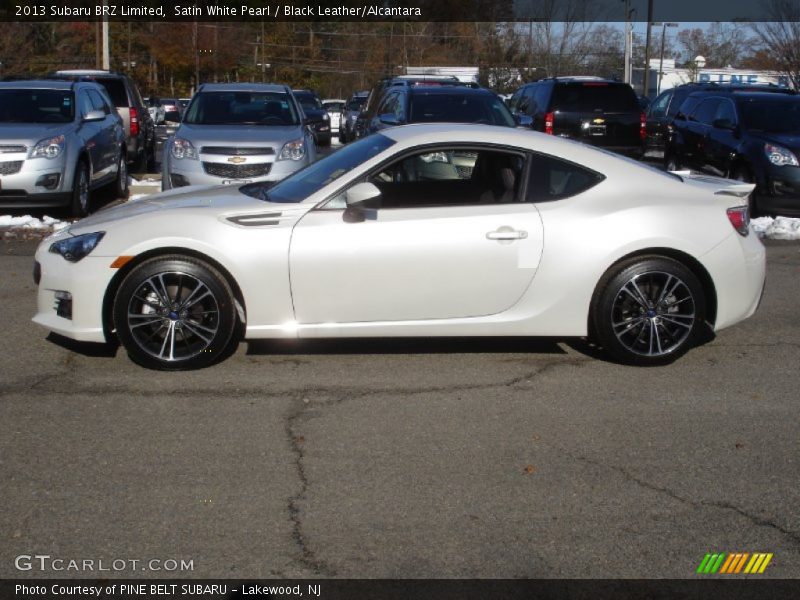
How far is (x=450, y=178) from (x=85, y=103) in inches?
352

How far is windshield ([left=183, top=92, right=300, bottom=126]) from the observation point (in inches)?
571

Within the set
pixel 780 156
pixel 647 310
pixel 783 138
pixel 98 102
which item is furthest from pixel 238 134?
pixel 647 310

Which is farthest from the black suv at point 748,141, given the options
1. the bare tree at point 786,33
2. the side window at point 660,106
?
the bare tree at point 786,33

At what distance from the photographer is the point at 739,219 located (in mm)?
6844

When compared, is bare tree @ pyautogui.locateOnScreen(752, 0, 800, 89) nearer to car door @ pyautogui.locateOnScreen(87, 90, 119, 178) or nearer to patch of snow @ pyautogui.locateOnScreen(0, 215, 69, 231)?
car door @ pyautogui.locateOnScreen(87, 90, 119, 178)

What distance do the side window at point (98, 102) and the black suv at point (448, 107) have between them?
4030 millimetres

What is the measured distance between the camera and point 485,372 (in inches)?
262

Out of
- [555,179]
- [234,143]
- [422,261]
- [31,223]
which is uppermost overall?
[555,179]

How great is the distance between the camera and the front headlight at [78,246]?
6.41m

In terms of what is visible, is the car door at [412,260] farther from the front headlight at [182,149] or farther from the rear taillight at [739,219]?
the front headlight at [182,149]

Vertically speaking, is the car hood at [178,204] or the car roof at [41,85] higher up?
the car roof at [41,85]

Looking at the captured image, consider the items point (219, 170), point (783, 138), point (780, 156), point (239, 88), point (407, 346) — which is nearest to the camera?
point (407, 346)

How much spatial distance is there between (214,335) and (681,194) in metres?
3.13

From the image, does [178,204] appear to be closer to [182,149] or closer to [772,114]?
[182,149]
